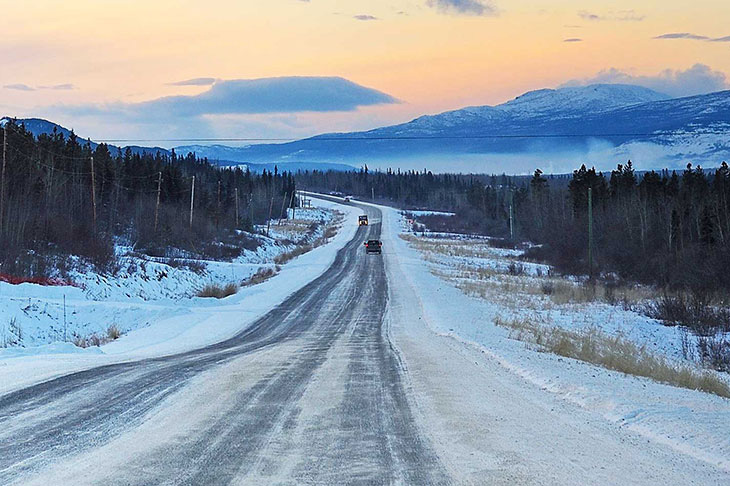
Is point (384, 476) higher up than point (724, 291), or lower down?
higher up

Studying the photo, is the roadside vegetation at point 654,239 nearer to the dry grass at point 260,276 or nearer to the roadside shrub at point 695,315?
the roadside shrub at point 695,315

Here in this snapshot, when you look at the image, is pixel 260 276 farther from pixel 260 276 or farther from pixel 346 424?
pixel 346 424

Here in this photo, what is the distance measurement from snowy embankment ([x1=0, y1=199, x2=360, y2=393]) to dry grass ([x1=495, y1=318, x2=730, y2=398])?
8.16 meters

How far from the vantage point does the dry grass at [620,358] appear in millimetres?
11030

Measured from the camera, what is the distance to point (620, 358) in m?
14.0

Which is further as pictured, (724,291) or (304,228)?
(304,228)

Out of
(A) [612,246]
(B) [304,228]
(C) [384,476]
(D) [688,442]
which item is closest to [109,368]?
(C) [384,476]

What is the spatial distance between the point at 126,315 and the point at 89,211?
128 ft

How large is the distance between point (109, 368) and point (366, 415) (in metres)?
5.36

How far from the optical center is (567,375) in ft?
34.9

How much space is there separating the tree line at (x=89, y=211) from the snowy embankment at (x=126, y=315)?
Answer: 3.12m

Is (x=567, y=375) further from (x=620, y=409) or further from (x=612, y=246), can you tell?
(x=612, y=246)

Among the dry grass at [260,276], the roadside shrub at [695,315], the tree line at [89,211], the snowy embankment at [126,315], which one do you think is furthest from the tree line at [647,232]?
the tree line at [89,211]

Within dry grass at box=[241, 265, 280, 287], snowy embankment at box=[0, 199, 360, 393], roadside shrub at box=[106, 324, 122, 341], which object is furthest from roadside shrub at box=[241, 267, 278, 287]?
roadside shrub at box=[106, 324, 122, 341]
